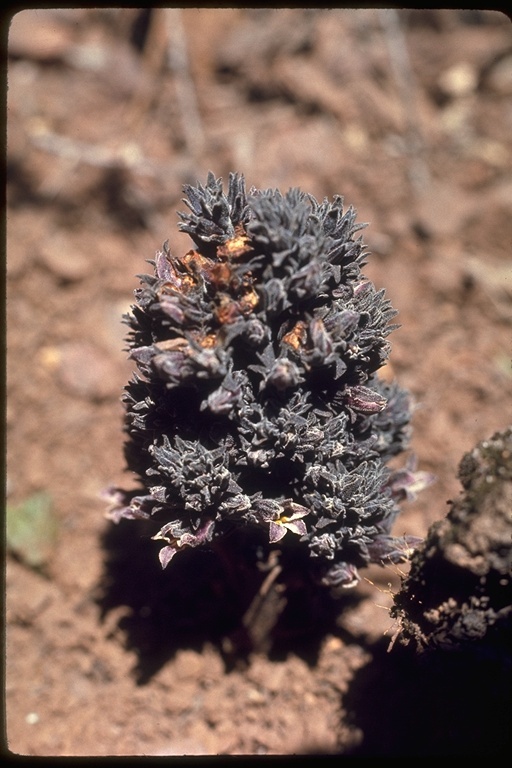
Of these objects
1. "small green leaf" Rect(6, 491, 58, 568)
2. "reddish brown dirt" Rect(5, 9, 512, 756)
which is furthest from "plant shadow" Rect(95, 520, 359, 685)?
"small green leaf" Rect(6, 491, 58, 568)

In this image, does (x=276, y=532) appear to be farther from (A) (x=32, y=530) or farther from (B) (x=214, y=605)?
(A) (x=32, y=530)

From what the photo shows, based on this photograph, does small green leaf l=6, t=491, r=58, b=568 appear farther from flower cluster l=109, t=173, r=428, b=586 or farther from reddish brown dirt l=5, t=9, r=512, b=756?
flower cluster l=109, t=173, r=428, b=586

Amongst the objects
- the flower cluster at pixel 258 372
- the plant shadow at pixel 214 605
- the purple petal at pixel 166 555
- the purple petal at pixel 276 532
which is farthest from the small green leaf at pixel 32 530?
the purple petal at pixel 276 532

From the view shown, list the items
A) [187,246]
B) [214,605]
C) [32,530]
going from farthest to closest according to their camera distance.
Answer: [187,246] → [32,530] → [214,605]

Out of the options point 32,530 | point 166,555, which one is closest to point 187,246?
point 32,530

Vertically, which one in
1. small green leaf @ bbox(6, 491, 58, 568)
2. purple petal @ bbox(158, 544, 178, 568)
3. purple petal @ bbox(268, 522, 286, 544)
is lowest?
purple petal @ bbox(158, 544, 178, 568)
